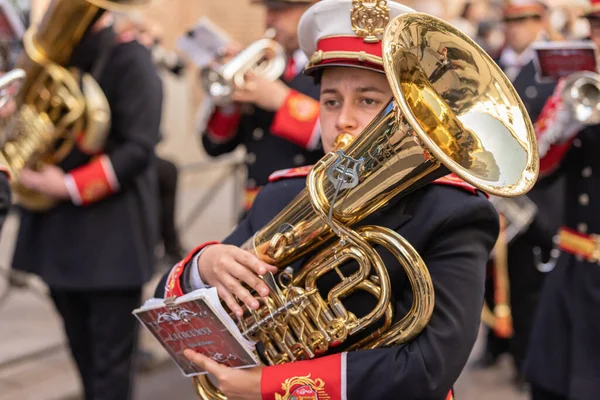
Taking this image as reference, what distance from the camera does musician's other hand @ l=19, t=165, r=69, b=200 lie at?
3.66 metres

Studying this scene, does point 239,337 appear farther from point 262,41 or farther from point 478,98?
point 262,41

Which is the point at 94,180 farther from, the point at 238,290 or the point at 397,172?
the point at 397,172

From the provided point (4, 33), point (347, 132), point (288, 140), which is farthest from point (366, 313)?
point (4, 33)

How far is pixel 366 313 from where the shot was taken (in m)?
1.99

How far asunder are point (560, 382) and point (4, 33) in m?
2.72

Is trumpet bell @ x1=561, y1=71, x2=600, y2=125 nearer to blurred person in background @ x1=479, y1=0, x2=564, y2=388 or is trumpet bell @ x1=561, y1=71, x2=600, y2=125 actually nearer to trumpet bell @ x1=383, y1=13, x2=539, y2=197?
trumpet bell @ x1=383, y1=13, x2=539, y2=197

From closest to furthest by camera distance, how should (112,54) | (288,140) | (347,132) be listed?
(347,132), (112,54), (288,140)

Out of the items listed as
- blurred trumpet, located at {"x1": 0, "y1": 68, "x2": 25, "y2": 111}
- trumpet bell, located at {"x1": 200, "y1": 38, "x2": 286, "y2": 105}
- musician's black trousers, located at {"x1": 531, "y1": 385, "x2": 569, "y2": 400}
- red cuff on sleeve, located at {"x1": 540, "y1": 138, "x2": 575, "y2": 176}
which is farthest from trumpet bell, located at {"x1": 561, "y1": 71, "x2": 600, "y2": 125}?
blurred trumpet, located at {"x1": 0, "y1": 68, "x2": 25, "y2": 111}

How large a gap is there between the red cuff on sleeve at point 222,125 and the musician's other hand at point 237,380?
2266mm

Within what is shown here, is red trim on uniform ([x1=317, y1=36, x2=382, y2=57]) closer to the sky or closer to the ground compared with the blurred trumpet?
closer to the sky

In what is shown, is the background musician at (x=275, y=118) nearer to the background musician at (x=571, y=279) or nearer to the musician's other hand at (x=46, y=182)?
the musician's other hand at (x=46, y=182)

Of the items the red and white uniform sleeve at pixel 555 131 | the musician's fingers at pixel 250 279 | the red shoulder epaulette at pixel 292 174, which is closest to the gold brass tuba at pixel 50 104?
the red shoulder epaulette at pixel 292 174

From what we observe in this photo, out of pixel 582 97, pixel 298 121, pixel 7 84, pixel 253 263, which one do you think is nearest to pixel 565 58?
pixel 582 97

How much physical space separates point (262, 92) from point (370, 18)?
195 cm
